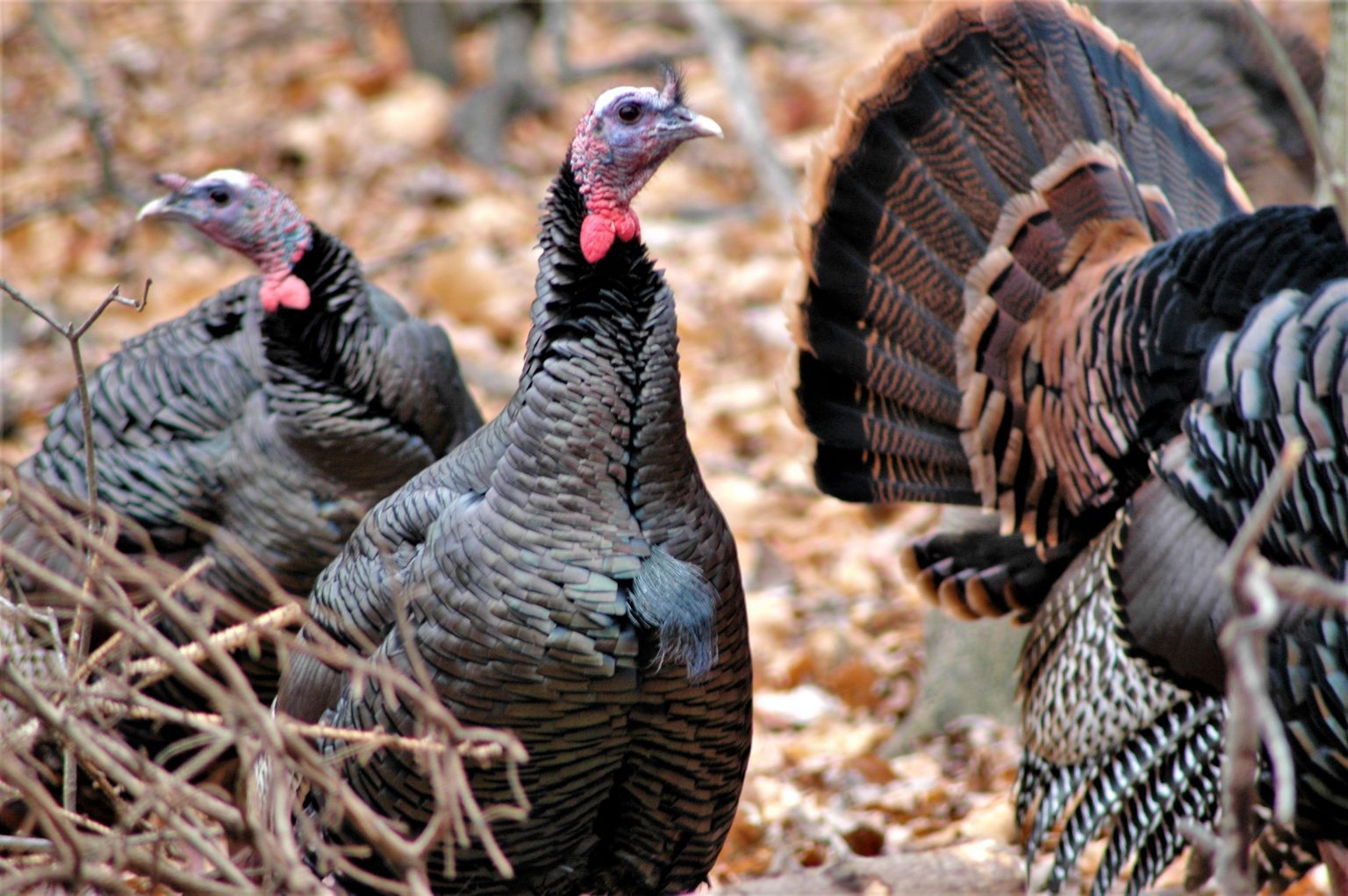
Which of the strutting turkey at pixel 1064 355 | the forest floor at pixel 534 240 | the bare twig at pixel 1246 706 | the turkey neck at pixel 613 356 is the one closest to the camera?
the bare twig at pixel 1246 706

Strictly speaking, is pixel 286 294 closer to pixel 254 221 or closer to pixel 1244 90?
pixel 254 221

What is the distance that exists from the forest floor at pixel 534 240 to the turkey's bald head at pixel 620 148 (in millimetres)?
1245

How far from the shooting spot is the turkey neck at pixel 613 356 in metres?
2.51

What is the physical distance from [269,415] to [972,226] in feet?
5.92

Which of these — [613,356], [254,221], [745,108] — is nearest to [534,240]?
[745,108]

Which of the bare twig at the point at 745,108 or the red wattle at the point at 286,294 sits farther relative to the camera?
the bare twig at the point at 745,108

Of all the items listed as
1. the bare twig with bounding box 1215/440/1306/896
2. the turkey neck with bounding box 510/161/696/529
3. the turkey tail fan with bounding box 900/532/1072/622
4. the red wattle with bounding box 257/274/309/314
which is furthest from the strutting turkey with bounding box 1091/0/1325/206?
the bare twig with bounding box 1215/440/1306/896

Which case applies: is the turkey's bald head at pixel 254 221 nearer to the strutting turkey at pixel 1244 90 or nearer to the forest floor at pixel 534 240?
the forest floor at pixel 534 240

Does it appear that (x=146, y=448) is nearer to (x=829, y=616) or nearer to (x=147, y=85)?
(x=829, y=616)

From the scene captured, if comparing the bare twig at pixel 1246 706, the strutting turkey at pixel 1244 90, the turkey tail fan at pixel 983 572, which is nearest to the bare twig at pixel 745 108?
the strutting turkey at pixel 1244 90

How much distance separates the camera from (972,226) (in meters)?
3.72

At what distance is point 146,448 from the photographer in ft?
11.6

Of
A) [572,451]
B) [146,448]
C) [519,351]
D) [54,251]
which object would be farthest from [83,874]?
[54,251]

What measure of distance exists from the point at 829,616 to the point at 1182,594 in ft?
6.79
